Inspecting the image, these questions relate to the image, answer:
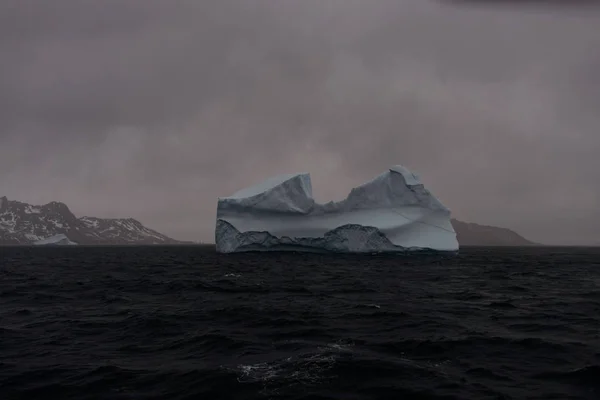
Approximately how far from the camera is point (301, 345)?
8.60 metres

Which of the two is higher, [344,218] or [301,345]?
[344,218]

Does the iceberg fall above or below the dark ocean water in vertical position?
above

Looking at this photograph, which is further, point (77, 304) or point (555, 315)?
point (77, 304)

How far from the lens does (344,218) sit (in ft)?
135

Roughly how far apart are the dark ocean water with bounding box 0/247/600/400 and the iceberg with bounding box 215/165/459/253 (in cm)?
2299

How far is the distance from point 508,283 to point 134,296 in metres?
15.6

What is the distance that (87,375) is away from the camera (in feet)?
22.9

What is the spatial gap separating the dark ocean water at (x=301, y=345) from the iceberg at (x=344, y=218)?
75.4 ft

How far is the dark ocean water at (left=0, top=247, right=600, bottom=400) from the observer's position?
6414 millimetres

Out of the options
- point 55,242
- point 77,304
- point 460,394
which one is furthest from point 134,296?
point 55,242

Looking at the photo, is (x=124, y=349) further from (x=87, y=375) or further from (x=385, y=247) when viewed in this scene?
(x=385, y=247)

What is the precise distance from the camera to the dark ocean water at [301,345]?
6414 mm

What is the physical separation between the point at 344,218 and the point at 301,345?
32.8 meters

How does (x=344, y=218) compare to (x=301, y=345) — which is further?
(x=344, y=218)
